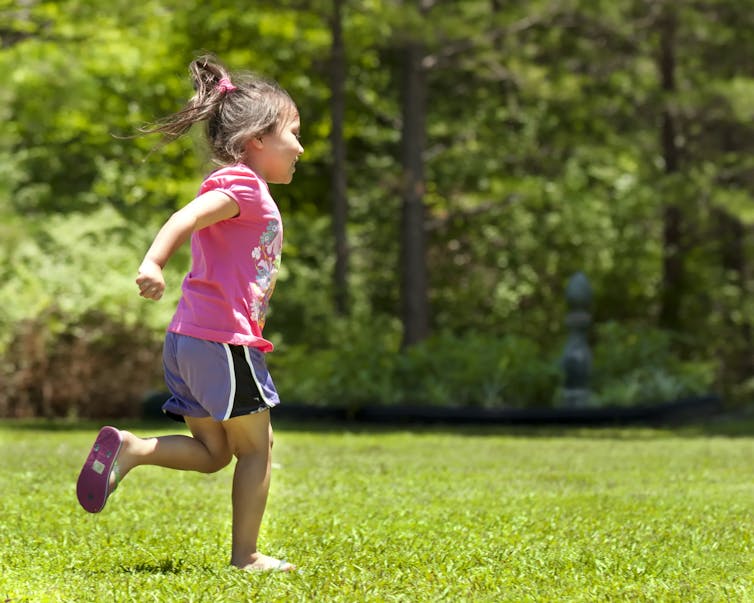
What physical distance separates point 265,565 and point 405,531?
110cm

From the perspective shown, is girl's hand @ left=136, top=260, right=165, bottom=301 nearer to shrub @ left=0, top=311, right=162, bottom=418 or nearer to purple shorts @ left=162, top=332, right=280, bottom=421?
purple shorts @ left=162, top=332, right=280, bottom=421

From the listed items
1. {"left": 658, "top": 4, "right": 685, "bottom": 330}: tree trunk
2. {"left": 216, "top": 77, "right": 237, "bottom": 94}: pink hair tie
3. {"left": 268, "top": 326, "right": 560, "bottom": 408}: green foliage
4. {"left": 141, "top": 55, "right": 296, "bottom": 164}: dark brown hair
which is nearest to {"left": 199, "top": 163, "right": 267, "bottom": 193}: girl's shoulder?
{"left": 141, "top": 55, "right": 296, "bottom": 164}: dark brown hair

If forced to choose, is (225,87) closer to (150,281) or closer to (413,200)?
(150,281)

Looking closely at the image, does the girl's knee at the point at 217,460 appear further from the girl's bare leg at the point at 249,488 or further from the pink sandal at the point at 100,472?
the pink sandal at the point at 100,472

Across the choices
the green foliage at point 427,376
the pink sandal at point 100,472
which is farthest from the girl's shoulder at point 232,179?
the green foliage at point 427,376

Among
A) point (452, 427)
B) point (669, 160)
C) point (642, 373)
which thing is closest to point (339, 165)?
point (642, 373)

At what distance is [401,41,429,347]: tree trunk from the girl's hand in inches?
517

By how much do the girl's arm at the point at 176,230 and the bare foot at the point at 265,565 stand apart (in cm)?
100

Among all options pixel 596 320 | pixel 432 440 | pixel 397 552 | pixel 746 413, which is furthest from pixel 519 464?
pixel 596 320

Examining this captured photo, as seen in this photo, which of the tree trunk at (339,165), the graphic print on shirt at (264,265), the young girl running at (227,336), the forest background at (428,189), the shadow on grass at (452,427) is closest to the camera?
the young girl running at (227,336)

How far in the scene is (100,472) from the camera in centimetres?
452

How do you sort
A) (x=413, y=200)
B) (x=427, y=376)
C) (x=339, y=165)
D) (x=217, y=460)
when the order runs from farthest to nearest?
(x=339, y=165)
(x=413, y=200)
(x=427, y=376)
(x=217, y=460)

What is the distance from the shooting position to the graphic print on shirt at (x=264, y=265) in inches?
185

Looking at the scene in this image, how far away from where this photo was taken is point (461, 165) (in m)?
21.3
